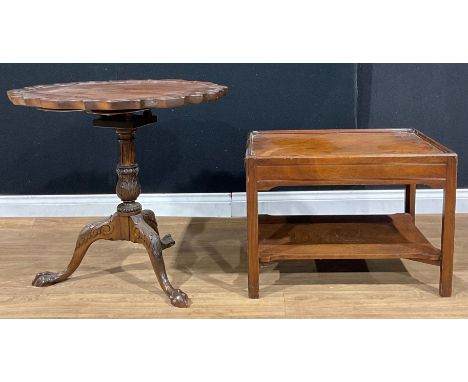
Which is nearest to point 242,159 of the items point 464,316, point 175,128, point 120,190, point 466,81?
point 175,128

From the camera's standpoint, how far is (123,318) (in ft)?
7.05

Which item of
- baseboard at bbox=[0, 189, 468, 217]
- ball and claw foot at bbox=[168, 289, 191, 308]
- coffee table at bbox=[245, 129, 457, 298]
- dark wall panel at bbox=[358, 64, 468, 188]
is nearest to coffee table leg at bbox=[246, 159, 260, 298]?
coffee table at bbox=[245, 129, 457, 298]

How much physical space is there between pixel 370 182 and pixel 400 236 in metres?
0.38

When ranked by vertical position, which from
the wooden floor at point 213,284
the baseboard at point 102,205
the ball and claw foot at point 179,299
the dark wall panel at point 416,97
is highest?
the dark wall panel at point 416,97

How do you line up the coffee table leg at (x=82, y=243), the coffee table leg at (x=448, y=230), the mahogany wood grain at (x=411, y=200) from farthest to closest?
the mahogany wood grain at (x=411, y=200), the coffee table leg at (x=82, y=243), the coffee table leg at (x=448, y=230)

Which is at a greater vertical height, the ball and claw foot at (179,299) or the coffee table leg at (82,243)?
the coffee table leg at (82,243)

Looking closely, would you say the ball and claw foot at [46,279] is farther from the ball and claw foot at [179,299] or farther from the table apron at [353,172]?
the table apron at [353,172]

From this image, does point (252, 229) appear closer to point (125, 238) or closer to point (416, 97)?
point (125, 238)

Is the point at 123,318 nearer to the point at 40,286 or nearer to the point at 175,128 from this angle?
the point at 40,286

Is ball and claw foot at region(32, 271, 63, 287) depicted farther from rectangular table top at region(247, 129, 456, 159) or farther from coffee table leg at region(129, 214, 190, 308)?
rectangular table top at region(247, 129, 456, 159)

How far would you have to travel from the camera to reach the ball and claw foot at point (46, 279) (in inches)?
95.5

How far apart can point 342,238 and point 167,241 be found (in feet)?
2.84

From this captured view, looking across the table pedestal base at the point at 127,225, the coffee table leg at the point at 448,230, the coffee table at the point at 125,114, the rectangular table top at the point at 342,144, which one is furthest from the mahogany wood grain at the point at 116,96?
Result: the coffee table leg at the point at 448,230

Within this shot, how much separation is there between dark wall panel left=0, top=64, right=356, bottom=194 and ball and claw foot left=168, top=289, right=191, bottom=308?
111 cm
